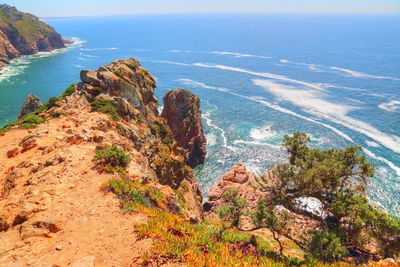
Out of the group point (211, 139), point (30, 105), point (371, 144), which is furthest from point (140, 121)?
point (371, 144)

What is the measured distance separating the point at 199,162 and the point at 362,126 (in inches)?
2240

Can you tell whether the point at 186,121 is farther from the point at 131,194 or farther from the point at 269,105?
the point at 131,194

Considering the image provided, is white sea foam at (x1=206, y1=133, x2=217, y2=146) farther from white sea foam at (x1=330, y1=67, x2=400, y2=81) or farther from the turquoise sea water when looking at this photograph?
white sea foam at (x1=330, y1=67, x2=400, y2=81)

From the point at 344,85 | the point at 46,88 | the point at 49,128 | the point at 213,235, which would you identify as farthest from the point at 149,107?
the point at 344,85

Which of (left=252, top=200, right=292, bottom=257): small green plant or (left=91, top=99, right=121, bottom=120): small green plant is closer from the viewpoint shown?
A: (left=252, top=200, right=292, bottom=257): small green plant

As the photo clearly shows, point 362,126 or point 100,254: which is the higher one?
point 100,254

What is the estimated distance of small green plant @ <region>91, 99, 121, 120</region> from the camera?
31500 mm

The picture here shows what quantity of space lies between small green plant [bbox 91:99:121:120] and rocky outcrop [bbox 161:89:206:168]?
35.8 metres

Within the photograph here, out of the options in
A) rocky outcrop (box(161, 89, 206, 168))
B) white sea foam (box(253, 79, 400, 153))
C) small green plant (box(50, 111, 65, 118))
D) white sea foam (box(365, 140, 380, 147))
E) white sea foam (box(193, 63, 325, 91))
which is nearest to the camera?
small green plant (box(50, 111, 65, 118))

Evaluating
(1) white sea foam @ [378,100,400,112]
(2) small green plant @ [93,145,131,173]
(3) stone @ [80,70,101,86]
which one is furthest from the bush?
(1) white sea foam @ [378,100,400,112]

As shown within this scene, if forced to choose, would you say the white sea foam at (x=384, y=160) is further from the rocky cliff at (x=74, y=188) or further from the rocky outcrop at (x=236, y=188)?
the rocky cliff at (x=74, y=188)

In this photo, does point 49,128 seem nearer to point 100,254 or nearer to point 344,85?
point 100,254

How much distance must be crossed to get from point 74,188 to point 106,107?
1676 cm

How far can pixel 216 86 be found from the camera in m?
125
